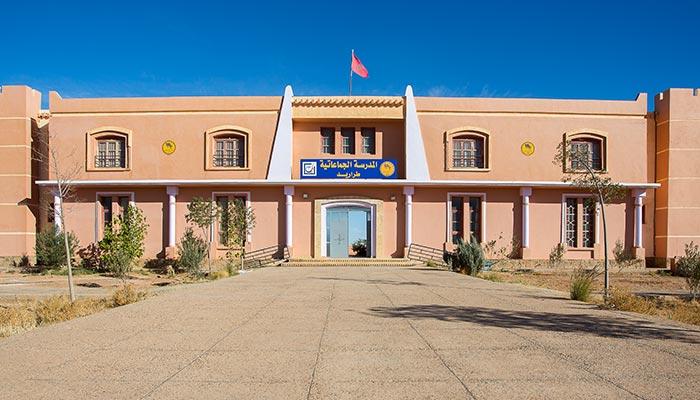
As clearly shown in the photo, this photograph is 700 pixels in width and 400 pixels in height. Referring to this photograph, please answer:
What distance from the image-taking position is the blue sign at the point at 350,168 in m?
26.8

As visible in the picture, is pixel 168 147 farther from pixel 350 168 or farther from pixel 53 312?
pixel 53 312

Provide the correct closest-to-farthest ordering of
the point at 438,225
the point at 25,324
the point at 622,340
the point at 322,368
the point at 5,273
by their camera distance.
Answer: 1. the point at 322,368
2. the point at 622,340
3. the point at 25,324
4. the point at 5,273
5. the point at 438,225

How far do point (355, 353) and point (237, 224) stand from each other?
19066mm

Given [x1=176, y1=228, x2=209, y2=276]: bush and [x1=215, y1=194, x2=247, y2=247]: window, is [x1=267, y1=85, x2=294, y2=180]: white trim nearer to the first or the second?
[x1=215, y1=194, x2=247, y2=247]: window

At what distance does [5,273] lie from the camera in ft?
83.7

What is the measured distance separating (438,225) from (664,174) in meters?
10.9

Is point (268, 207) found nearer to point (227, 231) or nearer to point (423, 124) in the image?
point (227, 231)

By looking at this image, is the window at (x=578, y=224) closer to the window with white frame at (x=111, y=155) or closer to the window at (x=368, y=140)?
the window at (x=368, y=140)

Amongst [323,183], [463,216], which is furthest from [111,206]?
[463,216]

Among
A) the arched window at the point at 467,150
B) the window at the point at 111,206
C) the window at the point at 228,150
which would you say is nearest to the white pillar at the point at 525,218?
the arched window at the point at 467,150

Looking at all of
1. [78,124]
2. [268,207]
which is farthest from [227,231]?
[78,124]

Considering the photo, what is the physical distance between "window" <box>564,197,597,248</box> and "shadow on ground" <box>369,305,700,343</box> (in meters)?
18.7

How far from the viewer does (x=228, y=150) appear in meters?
27.2

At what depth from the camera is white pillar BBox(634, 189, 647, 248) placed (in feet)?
88.3
